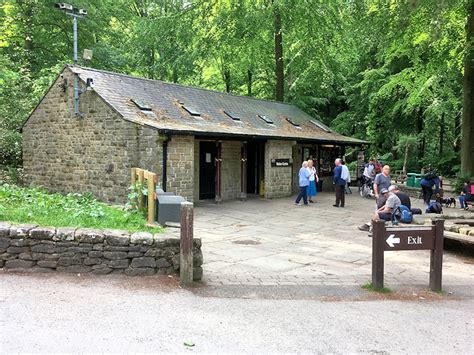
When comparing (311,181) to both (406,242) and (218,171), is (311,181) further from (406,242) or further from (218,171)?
(406,242)

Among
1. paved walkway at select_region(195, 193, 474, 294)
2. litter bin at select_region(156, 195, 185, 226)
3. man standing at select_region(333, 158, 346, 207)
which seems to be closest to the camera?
paved walkway at select_region(195, 193, 474, 294)

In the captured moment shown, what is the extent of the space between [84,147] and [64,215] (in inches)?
342

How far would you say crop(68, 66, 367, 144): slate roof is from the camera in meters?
14.0

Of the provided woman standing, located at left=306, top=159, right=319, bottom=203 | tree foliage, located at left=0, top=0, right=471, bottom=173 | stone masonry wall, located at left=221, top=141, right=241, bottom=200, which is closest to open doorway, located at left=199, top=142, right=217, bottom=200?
stone masonry wall, located at left=221, top=141, right=241, bottom=200

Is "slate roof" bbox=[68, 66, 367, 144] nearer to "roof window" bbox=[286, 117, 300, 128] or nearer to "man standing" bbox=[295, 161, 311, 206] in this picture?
"roof window" bbox=[286, 117, 300, 128]

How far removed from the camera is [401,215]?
33.7 ft

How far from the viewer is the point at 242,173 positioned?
1722 cm

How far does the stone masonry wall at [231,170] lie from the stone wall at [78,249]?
11.0 meters

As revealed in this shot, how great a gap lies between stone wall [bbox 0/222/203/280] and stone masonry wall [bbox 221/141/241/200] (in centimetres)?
1097

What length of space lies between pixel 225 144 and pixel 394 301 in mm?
11936

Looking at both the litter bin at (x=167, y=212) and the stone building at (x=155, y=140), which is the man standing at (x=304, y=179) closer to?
the stone building at (x=155, y=140)

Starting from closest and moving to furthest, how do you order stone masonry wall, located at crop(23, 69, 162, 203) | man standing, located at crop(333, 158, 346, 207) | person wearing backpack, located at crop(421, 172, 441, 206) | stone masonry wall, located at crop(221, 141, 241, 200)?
stone masonry wall, located at crop(23, 69, 162, 203), man standing, located at crop(333, 158, 346, 207), person wearing backpack, located at crop(421, 172, 441, 206), stone masonry wall, located at crop(221, 141, 241, 200)

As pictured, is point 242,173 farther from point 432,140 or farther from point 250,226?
point 432,140

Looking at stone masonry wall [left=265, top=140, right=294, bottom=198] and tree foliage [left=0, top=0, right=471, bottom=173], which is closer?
stone masonry wall [left=265, top=140, right=294, bottom=198]
